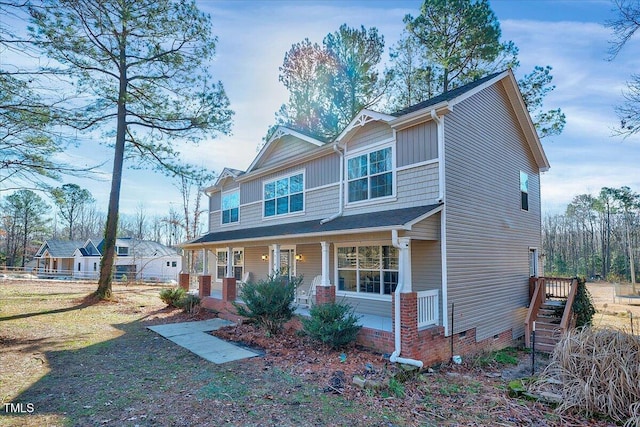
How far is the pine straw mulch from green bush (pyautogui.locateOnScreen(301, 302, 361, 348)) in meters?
0.28

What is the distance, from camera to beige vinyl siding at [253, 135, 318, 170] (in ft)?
45.5

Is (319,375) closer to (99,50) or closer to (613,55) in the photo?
(613,55)

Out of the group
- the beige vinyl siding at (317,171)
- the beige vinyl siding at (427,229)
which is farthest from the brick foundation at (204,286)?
the beige vinyl siding at (427,229)

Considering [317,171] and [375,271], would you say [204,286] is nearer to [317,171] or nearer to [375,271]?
[317,171]

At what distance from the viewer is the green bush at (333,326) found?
7.97 metres

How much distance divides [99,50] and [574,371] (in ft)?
63.2

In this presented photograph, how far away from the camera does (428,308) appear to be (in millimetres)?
8305

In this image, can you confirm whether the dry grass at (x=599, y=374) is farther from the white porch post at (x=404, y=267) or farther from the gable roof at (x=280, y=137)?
the gable roof at (x=280, y=137)

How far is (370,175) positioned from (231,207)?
9439 millimetres

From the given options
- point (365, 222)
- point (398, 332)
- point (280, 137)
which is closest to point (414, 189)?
point (365, 222)

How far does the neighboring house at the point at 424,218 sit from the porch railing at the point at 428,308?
2 centimetres

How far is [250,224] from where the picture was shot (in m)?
16.1

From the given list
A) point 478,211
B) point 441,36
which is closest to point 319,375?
point 478,211

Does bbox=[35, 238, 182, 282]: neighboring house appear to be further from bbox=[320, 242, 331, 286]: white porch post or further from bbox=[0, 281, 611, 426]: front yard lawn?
bbox=[320, 242, 331, 286]: white porch post
